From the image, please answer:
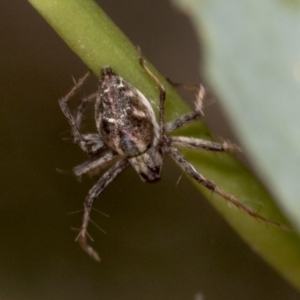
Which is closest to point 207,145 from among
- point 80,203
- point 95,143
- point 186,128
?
point 186,128

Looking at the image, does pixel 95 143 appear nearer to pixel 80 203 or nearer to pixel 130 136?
pixel 130 136

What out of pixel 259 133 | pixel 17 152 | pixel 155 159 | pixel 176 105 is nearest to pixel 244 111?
pixel 259 133

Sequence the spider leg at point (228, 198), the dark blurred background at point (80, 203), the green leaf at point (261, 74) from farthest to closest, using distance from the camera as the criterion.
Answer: the dark blurred background at point (80, 203) < the spider leg at point (228, 198) < the green leaf at point (261, 74)

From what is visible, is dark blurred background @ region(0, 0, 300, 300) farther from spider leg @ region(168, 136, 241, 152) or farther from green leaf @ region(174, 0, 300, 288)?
green leaf @ region(174, 0, 300, 288)

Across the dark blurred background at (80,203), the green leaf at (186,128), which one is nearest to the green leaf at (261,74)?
the green leaf at (186,128)

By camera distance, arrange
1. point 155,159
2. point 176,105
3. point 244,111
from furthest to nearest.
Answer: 1. point 155,159
2. point 176,105
3. point 244,111

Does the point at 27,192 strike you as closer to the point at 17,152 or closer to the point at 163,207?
the point at 17,152

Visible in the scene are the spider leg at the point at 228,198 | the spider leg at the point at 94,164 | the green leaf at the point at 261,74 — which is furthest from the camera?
the spider leg at the point at 94,164

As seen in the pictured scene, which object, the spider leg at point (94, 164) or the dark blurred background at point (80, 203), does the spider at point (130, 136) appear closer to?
the spider leg at point (94, 164)
